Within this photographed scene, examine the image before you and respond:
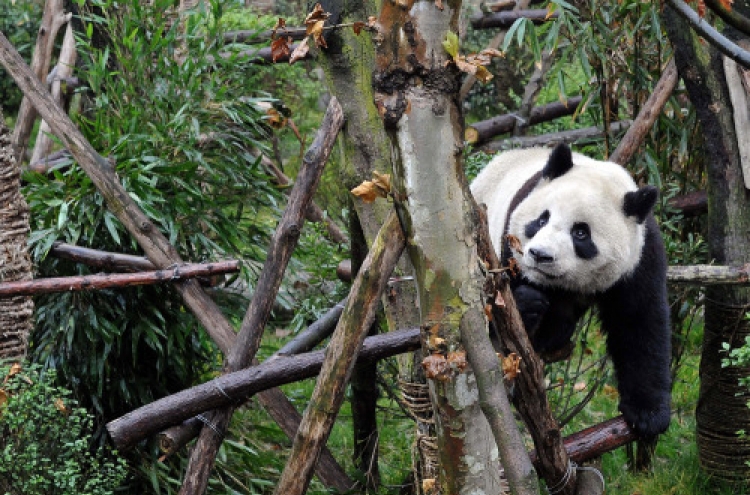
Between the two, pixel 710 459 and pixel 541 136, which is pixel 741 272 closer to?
pixel 710 459

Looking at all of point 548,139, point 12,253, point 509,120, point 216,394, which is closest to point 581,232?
point 216,394

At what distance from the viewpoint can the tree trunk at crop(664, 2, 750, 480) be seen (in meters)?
3.73

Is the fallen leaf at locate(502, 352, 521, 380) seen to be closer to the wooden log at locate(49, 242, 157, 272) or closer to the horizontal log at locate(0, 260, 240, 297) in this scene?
the horizontal log at locate(0, 260, 240, 297)

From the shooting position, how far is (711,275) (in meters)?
3.40

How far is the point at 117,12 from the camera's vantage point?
14.5 ft

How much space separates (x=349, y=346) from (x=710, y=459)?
2.33 metres

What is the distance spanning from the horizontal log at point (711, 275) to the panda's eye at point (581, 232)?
444 millimetres

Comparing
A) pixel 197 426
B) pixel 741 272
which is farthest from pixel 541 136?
pixel 197 426

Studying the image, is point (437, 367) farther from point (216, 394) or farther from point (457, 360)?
point (216, 394)

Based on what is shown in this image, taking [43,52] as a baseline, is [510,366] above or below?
below

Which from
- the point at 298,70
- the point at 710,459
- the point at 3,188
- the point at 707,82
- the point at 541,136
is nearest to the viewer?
the point at 3,188

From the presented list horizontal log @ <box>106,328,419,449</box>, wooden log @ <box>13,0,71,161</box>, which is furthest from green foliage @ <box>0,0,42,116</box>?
horizontal log @ <box>106,328,419,449</box>

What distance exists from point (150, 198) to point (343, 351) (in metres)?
1.70

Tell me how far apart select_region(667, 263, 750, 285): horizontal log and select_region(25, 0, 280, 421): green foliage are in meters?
1.80
